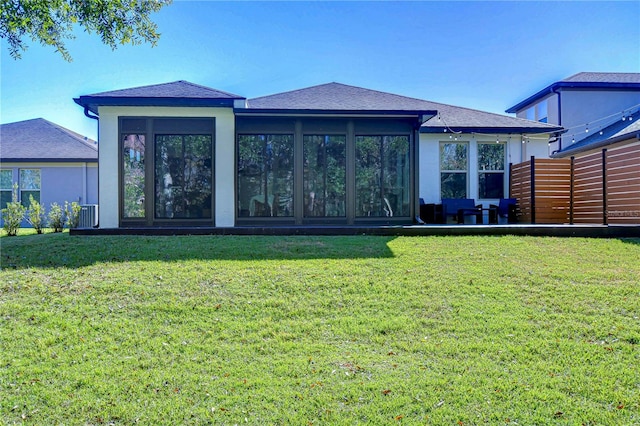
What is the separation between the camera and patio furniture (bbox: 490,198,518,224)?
1209 centimetres

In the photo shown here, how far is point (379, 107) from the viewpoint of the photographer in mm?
10562

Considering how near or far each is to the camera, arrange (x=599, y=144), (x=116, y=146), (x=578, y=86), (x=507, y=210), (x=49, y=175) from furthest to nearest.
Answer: (x=578, y=86), (x=49, y=175), (x=599, y=144), (x=507, y=210), (x=116, y=146)

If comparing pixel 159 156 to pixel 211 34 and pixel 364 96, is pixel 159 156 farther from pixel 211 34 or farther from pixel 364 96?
pixel 364 96

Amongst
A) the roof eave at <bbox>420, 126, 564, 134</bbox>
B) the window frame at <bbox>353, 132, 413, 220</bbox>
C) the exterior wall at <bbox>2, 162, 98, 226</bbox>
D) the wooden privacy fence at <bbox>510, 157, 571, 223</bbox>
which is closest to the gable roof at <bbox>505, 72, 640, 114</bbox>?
the roof eave at <bbox>420, 126, 564, 134</bbox>

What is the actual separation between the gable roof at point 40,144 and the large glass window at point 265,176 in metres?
8.11

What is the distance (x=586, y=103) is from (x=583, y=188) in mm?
7116

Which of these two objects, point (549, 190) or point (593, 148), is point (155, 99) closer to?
point (549, 190)

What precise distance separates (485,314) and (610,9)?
41.8ft

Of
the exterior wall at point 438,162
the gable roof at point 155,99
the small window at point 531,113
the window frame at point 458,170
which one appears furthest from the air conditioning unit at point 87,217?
the small window at point 531,113

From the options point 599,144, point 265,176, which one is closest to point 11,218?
point 265,176

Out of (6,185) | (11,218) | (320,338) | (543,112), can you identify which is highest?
(543,112)

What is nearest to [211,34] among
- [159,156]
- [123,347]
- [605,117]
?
[159,156]

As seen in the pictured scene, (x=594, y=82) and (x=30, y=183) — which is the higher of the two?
(x=594, y=82)

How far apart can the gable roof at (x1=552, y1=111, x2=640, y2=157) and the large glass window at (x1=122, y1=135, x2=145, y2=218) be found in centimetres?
1310
